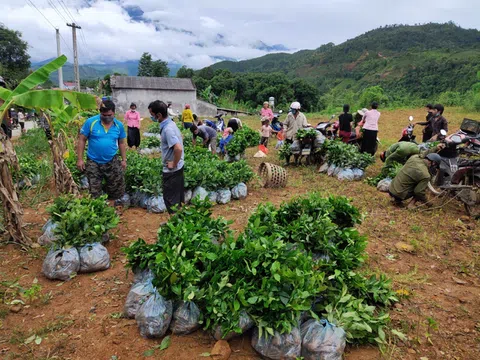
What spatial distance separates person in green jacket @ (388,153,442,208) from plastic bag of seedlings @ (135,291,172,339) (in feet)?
15.1

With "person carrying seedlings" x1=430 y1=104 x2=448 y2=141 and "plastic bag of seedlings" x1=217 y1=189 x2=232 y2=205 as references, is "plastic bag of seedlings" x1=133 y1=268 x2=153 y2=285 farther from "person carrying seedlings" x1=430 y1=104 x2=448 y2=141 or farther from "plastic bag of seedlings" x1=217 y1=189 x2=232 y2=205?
"person carrying seedlings" x1=430 y1=104 x2=448 y2=141

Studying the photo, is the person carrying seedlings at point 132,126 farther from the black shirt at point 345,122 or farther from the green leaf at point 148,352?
the green leaf at point 148,352

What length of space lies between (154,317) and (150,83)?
35.2 metres

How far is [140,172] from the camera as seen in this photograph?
5.77 m

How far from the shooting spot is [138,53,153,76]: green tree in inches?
2324

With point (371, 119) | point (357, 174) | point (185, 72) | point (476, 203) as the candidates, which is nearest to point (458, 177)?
point (476, 203)

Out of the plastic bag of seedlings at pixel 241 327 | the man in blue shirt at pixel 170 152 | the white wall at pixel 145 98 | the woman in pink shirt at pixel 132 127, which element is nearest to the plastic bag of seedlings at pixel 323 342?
the plastic bag of seedlings at pixel 241 327

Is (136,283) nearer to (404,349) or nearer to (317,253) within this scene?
(317,253)

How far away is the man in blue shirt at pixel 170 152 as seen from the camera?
405 centimetres

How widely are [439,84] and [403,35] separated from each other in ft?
131

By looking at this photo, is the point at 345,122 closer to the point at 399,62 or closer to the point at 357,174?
the point at 357,174

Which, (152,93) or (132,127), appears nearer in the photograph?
(132,127)

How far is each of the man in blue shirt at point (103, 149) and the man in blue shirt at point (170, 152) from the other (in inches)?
30.7

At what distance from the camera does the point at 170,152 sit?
4207 millimetres
